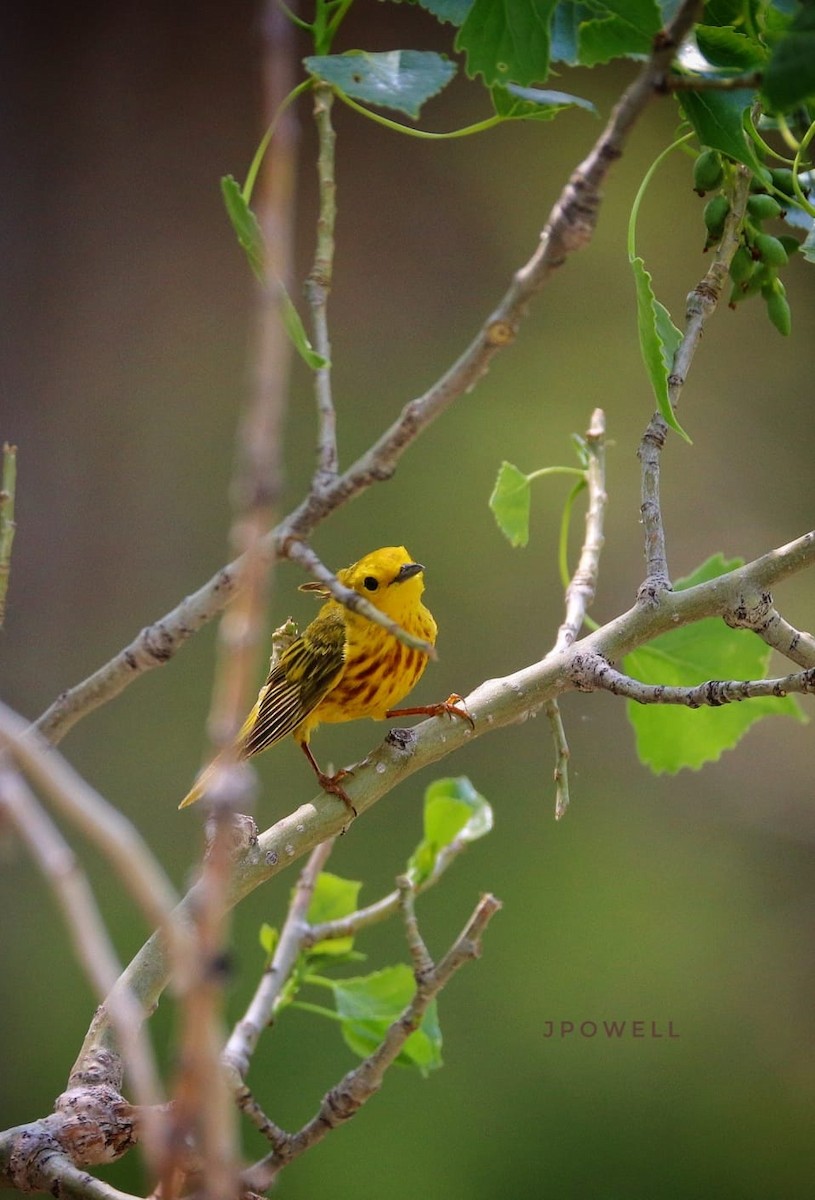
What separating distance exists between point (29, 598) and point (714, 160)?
189cm

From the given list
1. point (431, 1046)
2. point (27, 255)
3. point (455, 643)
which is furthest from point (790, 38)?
point (27, 255)

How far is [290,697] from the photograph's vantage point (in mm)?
1075

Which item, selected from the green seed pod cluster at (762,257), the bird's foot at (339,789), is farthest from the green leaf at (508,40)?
the bird's foot at (339,789)

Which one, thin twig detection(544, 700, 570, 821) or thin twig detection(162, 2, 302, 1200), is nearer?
thin twig detection(162, 2, 302, 1200)

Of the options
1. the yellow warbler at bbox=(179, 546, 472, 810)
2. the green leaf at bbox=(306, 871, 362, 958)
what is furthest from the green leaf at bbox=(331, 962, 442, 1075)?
the yellow warbler at bbox=(179, 546, 472, 810)

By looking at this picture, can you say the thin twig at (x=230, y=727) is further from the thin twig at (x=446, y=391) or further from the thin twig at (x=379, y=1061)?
the thin twig at (x=379, y=1061)

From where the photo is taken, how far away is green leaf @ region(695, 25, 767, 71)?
67 cm

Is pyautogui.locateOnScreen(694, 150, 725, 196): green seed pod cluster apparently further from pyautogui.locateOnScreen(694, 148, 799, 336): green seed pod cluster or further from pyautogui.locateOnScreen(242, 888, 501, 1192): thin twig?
pyautogui.locateOnScreen(242, 888, 501, 1192): thin twig

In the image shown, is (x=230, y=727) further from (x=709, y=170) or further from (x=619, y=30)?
(x=709, y=170)

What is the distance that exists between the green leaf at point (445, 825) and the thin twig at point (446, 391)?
1.89 ft

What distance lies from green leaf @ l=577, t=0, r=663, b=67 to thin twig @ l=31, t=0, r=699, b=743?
4.0 inches

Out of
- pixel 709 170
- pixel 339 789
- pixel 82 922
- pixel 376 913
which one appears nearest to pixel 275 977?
pixel 376 913

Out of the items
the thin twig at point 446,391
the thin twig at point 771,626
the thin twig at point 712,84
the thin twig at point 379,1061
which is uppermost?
the thin twig at point 712,84

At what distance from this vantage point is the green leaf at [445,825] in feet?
3.70
